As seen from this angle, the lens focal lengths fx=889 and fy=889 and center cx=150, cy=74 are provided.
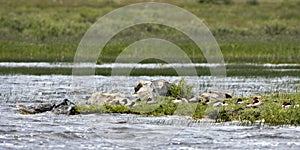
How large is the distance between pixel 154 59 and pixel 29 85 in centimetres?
1934

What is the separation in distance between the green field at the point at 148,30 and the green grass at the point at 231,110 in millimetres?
25311

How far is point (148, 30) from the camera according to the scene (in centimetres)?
7075

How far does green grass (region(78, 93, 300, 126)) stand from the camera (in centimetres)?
2347

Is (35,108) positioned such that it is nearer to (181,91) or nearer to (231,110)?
(181,91)

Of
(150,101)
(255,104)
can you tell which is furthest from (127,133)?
(150,101)

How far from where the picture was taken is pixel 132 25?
237 feet

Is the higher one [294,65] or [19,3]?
[19,3]

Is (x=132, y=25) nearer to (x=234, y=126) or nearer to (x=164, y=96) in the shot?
(x=164, y=96)

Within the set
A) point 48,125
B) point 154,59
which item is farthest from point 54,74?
point 48,125

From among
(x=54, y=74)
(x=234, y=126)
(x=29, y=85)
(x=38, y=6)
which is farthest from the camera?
(x=38, y=6)

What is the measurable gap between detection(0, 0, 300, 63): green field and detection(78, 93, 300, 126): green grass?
25.3 m

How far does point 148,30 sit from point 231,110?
46.3 metres

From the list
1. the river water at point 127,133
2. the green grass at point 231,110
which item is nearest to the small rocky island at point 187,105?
the green grass at point 231,110

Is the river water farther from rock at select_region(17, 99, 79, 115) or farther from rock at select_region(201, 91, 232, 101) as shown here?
rock at select_region(201, 91, 232, 101)
